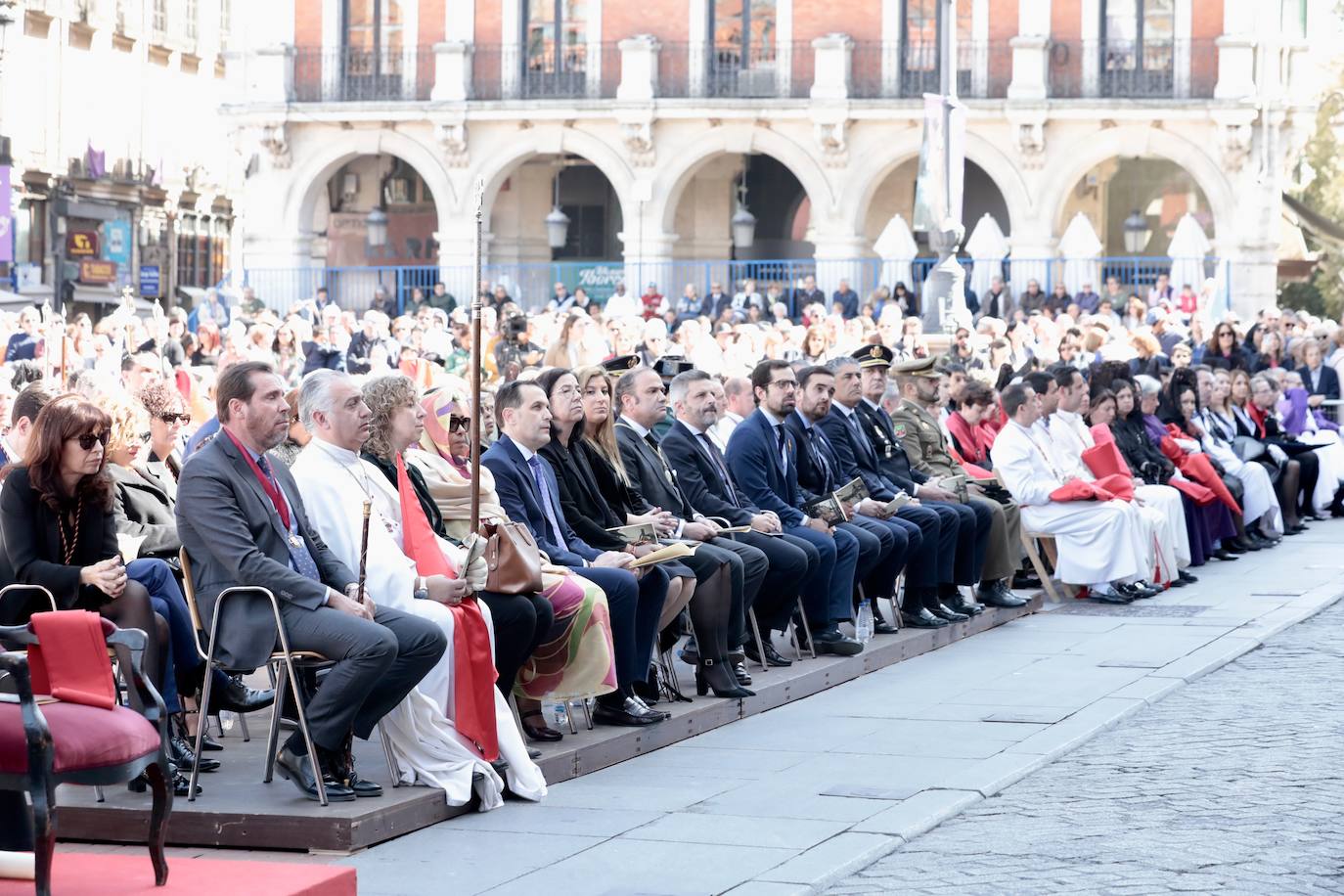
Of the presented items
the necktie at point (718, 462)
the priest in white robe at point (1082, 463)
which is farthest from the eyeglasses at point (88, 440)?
the priest in white robe at point (1082, 463)

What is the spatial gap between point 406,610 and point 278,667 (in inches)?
22.2

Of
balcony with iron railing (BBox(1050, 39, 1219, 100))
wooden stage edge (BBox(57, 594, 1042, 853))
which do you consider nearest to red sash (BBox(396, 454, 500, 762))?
wooden stage edge (BBox(57, 594, 1042, 853))

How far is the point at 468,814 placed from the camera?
8.34 metres

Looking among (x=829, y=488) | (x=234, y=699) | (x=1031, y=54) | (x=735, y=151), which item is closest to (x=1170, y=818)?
(x=234, y=699)

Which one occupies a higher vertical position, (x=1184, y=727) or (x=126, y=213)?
(x=126, y=213)

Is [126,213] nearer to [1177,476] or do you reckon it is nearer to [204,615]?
[1177,476]

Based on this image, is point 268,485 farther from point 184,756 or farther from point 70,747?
point 70,747

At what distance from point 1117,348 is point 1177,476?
4861 millimetres

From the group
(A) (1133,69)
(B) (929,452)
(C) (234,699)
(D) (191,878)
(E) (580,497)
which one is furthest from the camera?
(A) (1133,69)

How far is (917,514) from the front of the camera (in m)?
13.5

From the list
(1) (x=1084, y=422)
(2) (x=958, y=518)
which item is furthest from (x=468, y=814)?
(1) (x=1084, y=422)

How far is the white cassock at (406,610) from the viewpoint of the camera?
831 centimetres

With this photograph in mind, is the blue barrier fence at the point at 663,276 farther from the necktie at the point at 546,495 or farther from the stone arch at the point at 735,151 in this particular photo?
the necktie at the point at 546,495

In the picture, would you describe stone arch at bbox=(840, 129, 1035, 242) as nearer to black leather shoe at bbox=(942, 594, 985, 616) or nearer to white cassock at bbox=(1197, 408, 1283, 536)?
white cassock at bbox=(1197, 408, 1283, 536)
